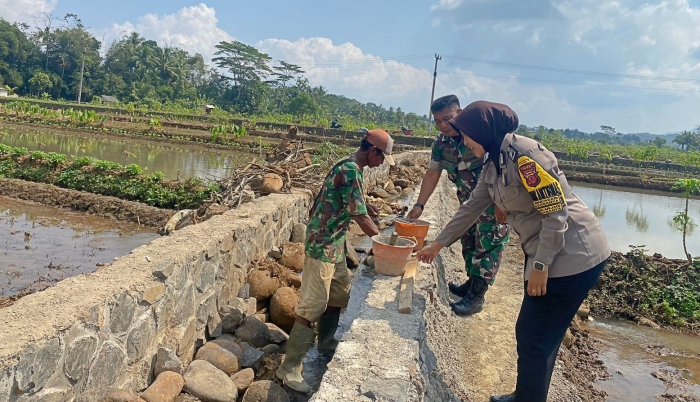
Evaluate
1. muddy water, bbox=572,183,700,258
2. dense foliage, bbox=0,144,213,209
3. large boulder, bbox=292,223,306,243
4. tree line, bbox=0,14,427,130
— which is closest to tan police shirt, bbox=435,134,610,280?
large boulder, bbox=292,223,306,243

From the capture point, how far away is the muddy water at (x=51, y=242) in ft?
20.6

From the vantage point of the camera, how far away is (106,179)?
437 inches

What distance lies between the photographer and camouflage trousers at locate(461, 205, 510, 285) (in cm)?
423

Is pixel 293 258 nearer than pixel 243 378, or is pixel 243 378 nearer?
pixel 243 378

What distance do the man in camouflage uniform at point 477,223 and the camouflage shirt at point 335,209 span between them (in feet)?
3.97

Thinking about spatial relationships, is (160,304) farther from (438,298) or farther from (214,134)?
(214,134)

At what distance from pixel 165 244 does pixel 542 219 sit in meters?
2.70

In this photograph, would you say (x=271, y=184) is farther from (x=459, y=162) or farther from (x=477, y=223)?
(x=477, y=223)

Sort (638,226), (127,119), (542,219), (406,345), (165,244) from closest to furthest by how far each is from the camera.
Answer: (542,219) → (406,345) → (165,244) → (638,226) → (127,119)

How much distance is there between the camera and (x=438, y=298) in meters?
4.25

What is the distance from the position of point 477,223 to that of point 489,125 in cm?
165

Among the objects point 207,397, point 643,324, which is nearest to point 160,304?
point 207,397

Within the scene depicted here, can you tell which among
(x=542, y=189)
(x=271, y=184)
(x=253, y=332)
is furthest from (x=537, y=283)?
(x=271, y=184)

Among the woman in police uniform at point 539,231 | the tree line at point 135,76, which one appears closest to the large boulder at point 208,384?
the woman in police uniform at point 539,231
